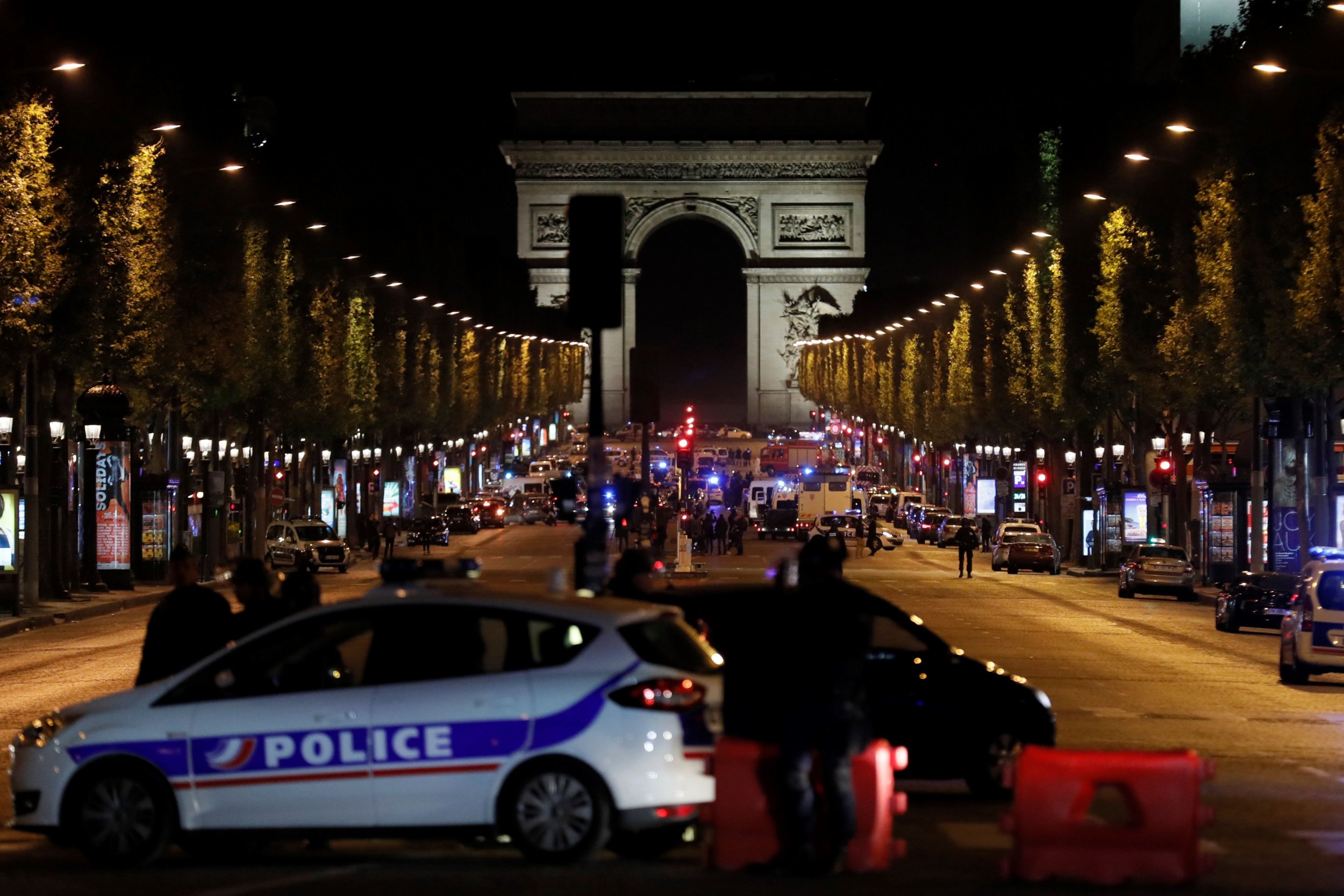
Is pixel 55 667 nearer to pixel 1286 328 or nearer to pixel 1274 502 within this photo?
pixel 1286 328

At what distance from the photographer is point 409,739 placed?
11.4 meters

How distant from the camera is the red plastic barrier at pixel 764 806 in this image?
11.2 m

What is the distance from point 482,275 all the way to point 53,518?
260ft

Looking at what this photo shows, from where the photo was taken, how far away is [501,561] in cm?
6041

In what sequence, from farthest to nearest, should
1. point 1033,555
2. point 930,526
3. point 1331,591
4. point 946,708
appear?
point 930,526 < point 1033,555 < point 1331,591 < point 946,708

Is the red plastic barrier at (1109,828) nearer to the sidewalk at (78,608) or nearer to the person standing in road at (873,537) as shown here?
the sidewalk at (78,608)

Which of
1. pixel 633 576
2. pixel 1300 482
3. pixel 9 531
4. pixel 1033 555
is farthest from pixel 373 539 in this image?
pixel 633 576

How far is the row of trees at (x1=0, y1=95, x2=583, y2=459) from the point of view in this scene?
35906 mm

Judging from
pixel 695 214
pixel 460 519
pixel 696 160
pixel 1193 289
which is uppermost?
pixel 696 160

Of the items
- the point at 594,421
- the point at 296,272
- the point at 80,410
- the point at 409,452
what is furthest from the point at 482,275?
the point at 594,421

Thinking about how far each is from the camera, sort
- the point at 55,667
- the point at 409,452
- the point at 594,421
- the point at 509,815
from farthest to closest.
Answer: the point at 409,452 < the point at 55,667 < the point at 594,421 < the point at 509,815

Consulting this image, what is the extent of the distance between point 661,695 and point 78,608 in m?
29.0

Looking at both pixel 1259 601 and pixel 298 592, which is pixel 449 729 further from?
pixel 1259 601

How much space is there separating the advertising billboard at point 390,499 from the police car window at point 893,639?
213 ft
